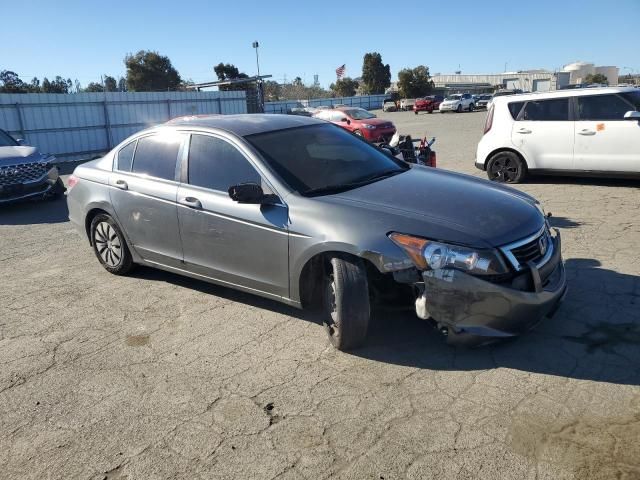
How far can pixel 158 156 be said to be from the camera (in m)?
5.02

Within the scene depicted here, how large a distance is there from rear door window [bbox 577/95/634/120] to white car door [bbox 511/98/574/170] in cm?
24

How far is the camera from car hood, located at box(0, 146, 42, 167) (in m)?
9.41

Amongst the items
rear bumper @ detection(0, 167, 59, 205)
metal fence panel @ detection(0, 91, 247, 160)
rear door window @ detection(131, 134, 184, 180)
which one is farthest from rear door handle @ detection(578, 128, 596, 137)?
metal fence panel @ detection(0, 91, 247, 160)

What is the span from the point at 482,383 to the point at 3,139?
34.9 feet

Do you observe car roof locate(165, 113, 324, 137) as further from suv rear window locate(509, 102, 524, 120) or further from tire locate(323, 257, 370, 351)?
suv rear window locate(509, 102, 524, 120)

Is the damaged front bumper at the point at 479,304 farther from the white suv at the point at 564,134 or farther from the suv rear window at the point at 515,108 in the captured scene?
the suv rear window at the point at 515,108

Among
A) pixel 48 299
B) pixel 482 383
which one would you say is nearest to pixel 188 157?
pixel 48 299

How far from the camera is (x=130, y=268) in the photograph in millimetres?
5590

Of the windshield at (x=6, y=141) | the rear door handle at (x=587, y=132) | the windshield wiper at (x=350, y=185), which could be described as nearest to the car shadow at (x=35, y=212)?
the windshield at (x=6, y=141)

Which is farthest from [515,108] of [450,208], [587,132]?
[450,208]

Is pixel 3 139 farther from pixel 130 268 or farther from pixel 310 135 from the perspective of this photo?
pixel 310 135

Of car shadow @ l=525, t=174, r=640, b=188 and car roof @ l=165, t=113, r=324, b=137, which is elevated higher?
car roof @ l=165, t=113, r=324, b=137

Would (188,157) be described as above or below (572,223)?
above

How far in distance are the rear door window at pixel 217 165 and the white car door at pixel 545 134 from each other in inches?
259
